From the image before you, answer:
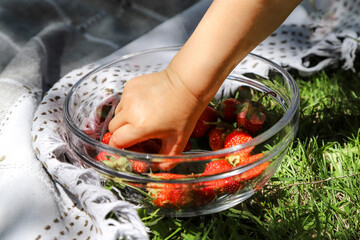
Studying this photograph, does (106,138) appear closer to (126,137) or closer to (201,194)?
(126,137)

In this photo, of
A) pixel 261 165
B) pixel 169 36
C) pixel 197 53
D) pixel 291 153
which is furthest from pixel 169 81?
pixel 169 36

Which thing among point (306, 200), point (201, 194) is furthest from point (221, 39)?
point (306, 200)

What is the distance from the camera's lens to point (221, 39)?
0.77 metres

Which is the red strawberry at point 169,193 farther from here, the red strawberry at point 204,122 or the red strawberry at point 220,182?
the red strawberry at point 204,122

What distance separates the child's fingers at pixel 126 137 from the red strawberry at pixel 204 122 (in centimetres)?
18

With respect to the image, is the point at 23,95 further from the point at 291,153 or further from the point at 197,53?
the point at 291,153

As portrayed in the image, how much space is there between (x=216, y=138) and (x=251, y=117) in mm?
84

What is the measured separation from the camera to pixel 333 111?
1.16 metres

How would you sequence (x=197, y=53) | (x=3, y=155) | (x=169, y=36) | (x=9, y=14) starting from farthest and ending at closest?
(x=9, y=14), (x=169, y=36), (x=3, y=155), (x=197, y=53)

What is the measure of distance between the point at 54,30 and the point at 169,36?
1.27ft

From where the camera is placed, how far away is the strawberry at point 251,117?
914 millimetres

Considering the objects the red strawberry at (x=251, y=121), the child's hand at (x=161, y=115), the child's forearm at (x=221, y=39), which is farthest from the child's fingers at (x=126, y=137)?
the red strawberry at (x=251, y=121)

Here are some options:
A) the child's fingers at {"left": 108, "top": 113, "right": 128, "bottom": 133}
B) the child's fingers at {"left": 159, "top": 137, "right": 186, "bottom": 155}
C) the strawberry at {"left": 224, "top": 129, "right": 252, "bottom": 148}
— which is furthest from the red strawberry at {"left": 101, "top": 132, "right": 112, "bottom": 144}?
the strawberry at {"left": 224, "top": 129, "right": 252, "bottom": 148}

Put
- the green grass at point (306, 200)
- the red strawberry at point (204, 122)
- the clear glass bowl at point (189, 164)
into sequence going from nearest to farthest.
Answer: the clear glass bowl at point (189, 164), the green grass at point (306, 200), the red strawberry at point (204, 122)
